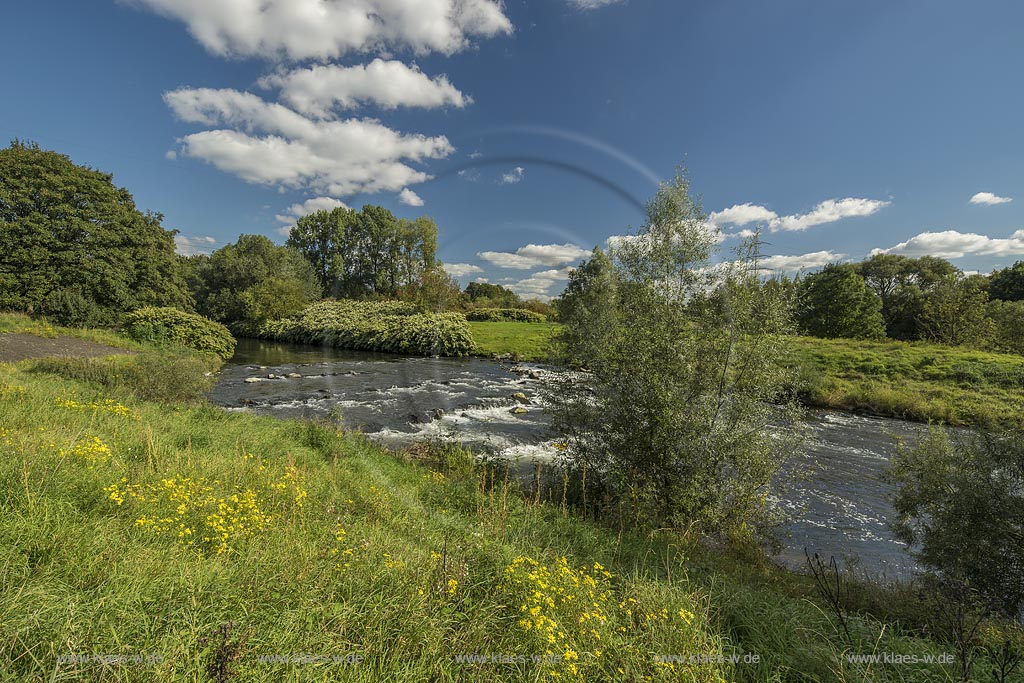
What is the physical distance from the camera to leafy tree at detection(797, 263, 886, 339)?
43031mm

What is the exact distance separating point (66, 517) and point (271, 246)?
76674mm

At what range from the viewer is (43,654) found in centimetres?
201

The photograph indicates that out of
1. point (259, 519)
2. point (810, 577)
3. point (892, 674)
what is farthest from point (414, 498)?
point (810, 577)

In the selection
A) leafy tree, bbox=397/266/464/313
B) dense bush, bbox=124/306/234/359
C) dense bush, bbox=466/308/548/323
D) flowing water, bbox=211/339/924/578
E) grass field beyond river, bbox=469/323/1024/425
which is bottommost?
flowing water, bbox=211/339/924/578

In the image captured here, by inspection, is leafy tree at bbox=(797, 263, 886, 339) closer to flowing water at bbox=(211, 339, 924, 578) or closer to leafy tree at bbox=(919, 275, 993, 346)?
leafy tree at bbox=(919, 275, 993, 346)

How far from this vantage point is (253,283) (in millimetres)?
59812

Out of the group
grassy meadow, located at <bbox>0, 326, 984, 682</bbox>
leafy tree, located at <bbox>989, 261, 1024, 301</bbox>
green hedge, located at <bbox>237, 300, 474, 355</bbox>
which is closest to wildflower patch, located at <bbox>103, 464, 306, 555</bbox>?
grassy meadow, located at <bbox>0, 326, 984, 682</bbox>

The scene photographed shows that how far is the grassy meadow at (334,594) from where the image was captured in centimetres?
235

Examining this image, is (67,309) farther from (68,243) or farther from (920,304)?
(920,304)

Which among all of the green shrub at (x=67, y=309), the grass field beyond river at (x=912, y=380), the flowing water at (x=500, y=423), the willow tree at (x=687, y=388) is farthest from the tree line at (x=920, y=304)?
the green shrub at (x=67, y=309)

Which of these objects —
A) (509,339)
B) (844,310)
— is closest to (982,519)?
(509,339)

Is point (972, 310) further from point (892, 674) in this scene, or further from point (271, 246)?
point (271, 246)

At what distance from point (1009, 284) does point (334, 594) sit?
7011 centimetres

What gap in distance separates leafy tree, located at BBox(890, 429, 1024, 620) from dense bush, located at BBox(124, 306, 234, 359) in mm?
35093
